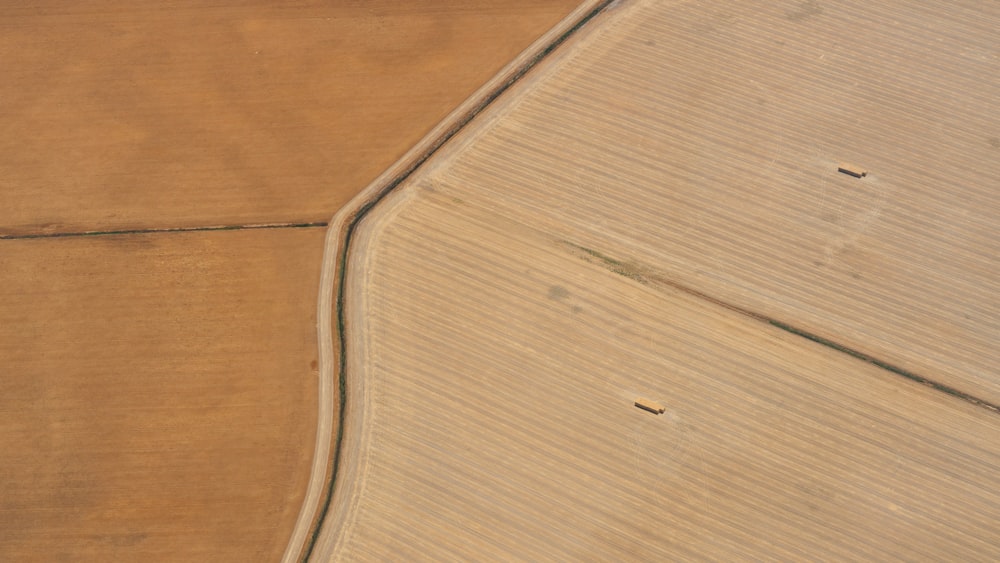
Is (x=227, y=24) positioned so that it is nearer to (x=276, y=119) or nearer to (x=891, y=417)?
(x=276, y=119)

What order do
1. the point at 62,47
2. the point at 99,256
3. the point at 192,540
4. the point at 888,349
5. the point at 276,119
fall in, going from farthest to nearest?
the point at 62,47 → the point at 276,119 → the point at 99,256 → the point at 888,349 → the point at 192,540

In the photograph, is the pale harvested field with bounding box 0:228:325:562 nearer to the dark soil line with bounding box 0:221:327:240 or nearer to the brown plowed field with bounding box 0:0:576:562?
the brown plowed field with bounding box 0:0:576:562

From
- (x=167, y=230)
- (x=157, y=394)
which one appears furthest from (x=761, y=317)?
(x=167, y=230)

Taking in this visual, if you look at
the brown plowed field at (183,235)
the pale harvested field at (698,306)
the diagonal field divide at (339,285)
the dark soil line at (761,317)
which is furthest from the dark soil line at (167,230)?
the dark soil line at (761,317)

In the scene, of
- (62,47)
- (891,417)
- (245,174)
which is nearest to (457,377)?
(245,174)

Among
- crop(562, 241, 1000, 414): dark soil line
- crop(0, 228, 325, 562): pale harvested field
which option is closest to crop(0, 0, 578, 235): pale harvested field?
crop(0, 228, 325, 562): pale harvested field
